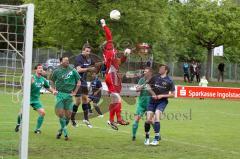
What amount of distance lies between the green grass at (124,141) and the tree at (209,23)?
91.6 ft

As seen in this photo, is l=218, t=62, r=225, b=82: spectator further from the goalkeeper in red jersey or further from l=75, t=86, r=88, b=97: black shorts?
the goalkeeper in red jersey

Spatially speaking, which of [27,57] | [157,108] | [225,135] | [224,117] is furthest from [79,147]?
[224,117]

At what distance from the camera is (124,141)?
1515cm

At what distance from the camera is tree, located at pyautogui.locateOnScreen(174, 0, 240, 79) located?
50.1m

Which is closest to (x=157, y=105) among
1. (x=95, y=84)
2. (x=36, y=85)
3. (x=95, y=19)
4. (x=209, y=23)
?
(x=36, y=85)

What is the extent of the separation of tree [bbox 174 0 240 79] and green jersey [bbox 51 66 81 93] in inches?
1414

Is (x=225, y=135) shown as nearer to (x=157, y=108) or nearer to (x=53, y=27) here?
(x=157, y=108)

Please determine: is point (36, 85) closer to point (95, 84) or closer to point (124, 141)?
point (124, 141)

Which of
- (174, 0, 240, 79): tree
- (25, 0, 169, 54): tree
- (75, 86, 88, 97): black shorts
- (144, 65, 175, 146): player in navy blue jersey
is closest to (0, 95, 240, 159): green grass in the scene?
(144, 65, 175, 146): player in navy blue jersey

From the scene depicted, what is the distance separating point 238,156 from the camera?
42.6ft

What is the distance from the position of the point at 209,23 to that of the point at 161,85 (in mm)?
36074

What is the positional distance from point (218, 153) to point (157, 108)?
2017 millimetres

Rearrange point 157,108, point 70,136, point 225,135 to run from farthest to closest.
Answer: point 225,135 < point 70,136 < point 157,108

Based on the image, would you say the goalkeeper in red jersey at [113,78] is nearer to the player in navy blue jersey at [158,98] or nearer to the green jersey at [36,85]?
the player in navy blue jersey at [158,98]
